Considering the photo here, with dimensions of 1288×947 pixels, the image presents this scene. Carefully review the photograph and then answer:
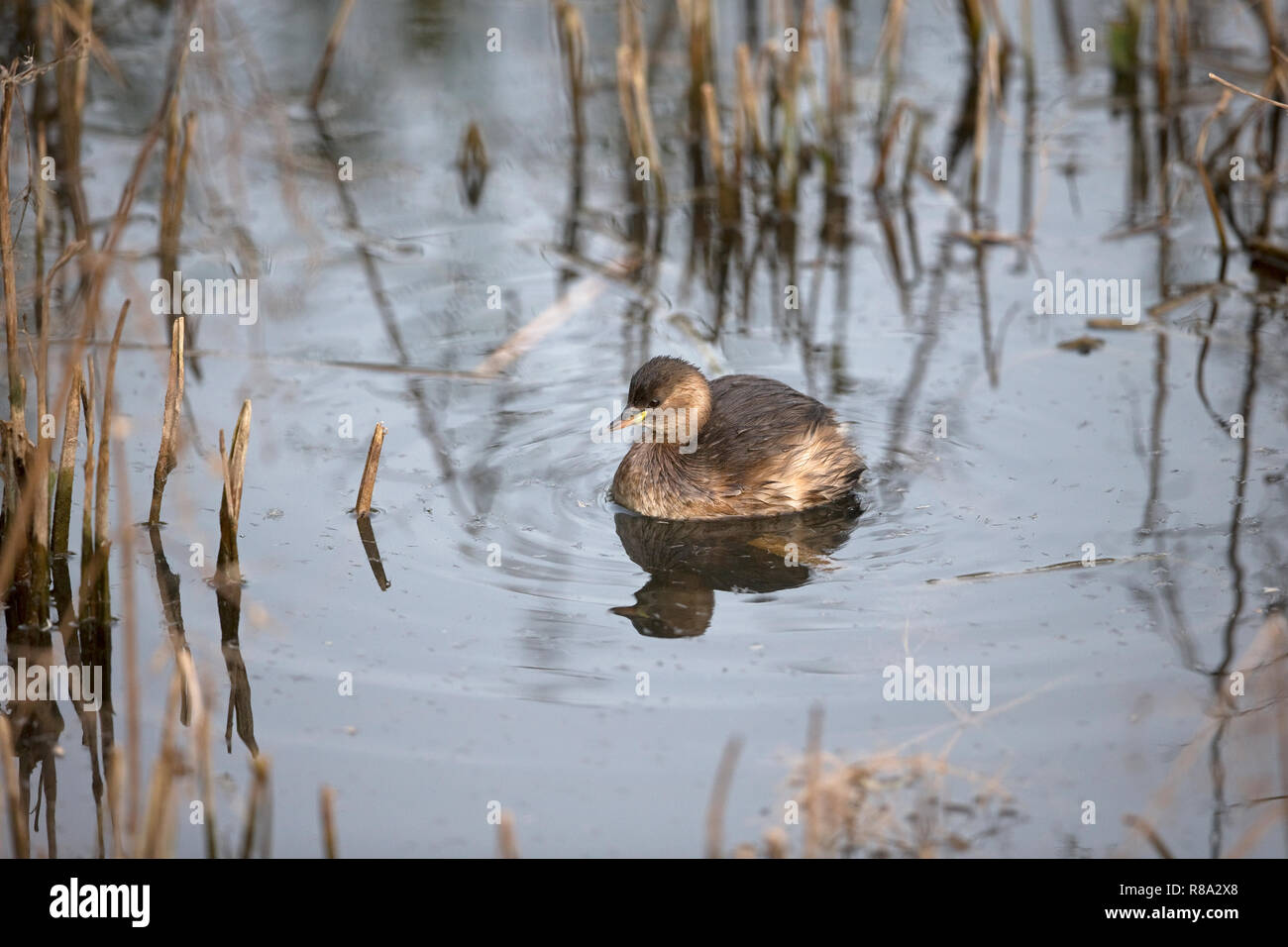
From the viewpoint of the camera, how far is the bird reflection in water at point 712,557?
5.70 m

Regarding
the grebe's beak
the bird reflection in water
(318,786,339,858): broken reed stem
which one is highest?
the grebe's beak

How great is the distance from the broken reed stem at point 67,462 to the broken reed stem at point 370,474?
1124 mm

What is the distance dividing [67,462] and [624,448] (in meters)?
2.68

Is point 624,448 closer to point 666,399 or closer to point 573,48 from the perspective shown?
point 666,399

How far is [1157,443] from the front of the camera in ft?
22.2

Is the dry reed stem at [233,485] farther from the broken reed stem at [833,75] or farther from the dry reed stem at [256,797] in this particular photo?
the broken reed stem at [833,75]

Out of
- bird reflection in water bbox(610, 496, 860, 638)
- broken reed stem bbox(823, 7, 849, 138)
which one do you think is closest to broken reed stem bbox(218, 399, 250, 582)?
bird reflection in water bbox(610, 496, 860, 638)

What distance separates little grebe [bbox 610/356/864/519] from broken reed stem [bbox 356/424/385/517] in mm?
1018

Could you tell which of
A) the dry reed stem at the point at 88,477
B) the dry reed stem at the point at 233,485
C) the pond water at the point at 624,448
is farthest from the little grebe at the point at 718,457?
the dry reed stem at the point at 88,477

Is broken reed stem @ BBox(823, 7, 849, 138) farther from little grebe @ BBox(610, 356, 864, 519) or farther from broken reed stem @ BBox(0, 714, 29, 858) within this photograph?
broken reed stem @ BBox(0, 714, 29, 858)

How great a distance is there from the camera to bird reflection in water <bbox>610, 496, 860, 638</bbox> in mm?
5703

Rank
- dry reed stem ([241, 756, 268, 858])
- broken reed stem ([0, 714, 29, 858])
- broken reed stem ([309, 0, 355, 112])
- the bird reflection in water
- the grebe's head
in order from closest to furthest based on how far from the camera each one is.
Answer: dry reed stem ([241, 756, 268, 858]), broken reed stem ([0, 714, 29, 858]), the bird reflection in water, the grebe's head, broken reed stem ([309, 0, 355, 112])
